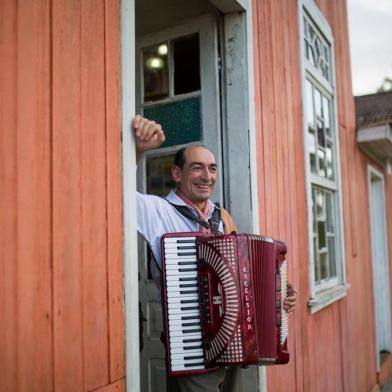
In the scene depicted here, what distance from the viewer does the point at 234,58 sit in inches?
122

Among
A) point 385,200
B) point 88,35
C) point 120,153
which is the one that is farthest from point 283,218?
point 385,200

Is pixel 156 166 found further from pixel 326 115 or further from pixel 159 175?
pixel 326 115

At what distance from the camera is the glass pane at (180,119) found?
10.6ft

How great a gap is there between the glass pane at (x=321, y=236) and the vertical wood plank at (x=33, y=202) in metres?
3.29

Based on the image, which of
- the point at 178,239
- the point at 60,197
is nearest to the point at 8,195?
the point at 60,197

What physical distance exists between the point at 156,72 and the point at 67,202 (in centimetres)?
214

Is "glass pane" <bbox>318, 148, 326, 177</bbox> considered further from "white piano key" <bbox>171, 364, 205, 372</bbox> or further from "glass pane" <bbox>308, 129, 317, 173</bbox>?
"white piano key" <bbox>171, 364, 205, 372</bbox>

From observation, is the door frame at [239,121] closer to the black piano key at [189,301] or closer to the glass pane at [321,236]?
the black piano key at [189,301]

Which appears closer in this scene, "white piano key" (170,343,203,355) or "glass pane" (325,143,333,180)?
"white piano key" (170,343,203,355)

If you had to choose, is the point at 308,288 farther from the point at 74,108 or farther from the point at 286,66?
the point at 74,108

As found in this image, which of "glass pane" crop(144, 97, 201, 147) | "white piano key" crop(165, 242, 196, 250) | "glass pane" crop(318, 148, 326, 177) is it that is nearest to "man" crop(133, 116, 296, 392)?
"white piano key" crop(165, 242, 196, 250)

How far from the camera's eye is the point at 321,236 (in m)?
4.48

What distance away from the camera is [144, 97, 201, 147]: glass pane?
3.22 m

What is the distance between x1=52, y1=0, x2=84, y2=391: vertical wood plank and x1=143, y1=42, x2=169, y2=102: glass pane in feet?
5.92
